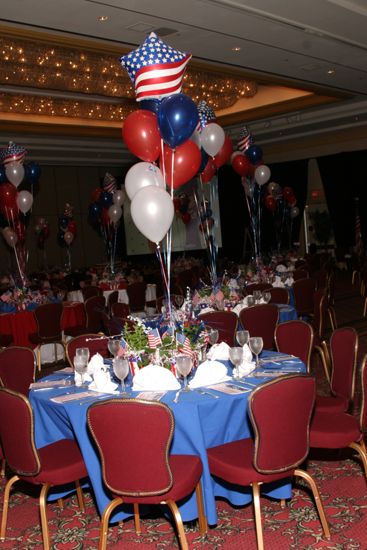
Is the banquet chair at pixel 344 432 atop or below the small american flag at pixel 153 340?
below

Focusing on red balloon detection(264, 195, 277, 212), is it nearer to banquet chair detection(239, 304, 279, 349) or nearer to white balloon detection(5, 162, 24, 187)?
white balloon detection(5, 162, 24, 187)

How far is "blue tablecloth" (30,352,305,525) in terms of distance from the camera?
341 cm

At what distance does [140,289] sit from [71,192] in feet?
30.1

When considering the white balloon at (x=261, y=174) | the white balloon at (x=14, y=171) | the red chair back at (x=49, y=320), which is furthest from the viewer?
the white balloon at (x=261, y=174)

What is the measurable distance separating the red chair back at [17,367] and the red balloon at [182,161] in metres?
1.66

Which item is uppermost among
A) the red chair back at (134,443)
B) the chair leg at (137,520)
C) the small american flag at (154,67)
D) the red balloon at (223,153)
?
the small american flag at (154,67)

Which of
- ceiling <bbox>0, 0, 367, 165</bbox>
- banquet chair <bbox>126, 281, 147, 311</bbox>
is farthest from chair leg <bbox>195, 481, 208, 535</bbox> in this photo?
banquet chair <bbox>126, 281, 147, 311</bbox>

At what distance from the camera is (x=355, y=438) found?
362cm

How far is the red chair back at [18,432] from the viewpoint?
333cm

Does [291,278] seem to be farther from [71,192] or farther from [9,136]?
[71,192]

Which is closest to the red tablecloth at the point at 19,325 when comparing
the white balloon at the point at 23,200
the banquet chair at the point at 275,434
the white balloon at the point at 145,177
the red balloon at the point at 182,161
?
the white balloon at the point at 23,200

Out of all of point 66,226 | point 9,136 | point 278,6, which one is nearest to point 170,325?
point 278,6

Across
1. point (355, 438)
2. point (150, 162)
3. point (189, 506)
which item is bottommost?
point (189, 506)

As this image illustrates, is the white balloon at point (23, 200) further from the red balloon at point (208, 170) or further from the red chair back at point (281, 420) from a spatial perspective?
the red chair back at point (281, 420)
